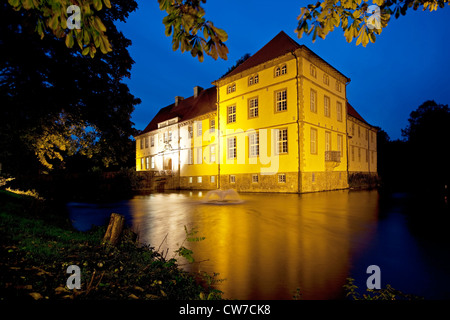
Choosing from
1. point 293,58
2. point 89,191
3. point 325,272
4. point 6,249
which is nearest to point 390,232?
point 325,272

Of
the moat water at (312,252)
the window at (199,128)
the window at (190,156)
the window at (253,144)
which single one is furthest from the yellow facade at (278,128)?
the moat water at (312,252)

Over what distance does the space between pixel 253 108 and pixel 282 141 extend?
5067 mm

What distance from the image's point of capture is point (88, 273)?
11.8ft

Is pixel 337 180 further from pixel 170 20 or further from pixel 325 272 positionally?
pixel 170 20

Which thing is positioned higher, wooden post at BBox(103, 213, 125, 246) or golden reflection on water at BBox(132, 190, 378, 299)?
wooden post at BBox(103, 213, 125, 246)

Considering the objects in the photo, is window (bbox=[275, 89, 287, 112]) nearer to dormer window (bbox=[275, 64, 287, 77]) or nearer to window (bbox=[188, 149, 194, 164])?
dormer window (bbox=[275, 64, 287, 77])

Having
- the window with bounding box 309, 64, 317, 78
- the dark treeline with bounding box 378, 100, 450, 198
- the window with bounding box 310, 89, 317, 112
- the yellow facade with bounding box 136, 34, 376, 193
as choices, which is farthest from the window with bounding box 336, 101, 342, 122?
the dark treeline with bounding box 378, 100, 450, 198

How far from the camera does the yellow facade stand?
2323 centimetres

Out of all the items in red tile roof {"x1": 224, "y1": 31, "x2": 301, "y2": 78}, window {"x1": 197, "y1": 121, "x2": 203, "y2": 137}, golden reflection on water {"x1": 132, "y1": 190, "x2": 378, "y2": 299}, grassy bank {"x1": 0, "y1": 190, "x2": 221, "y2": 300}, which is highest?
red tile roof {"x1": 224, "y1": 31, "x2": 301, "y2": 78}

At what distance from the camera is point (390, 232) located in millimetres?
7770

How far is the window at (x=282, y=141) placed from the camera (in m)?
24.1

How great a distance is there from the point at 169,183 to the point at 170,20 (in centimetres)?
3502

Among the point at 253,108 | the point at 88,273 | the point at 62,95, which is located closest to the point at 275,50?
the point at 253,108
